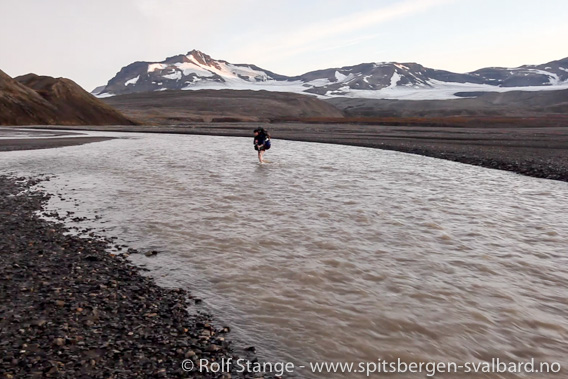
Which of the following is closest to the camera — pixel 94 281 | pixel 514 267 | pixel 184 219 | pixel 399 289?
pixel 94 281

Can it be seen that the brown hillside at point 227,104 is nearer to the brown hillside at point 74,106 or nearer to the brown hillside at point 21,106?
the brown hillside at point 74,106

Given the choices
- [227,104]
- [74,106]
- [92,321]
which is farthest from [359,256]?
[227,104]

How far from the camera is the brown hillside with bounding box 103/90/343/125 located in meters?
146

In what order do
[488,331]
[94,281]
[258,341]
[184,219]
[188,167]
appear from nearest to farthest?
[258,341], [488,331], [94,281], [184,219], [188,167]

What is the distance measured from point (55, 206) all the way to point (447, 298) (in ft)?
39.9

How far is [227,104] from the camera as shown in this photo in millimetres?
159875

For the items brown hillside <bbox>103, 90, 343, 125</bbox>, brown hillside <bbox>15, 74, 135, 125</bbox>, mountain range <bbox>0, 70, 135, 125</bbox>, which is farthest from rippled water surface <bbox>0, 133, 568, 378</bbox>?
brown hillside <bbox>103, 90, 343, 125</bbox>

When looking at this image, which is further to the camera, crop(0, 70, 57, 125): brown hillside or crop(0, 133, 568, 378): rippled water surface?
crop(0, 70, 57, 125): brown hillside

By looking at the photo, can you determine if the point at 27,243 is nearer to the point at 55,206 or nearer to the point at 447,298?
the point at 55,206

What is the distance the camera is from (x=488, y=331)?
6598 millimetres

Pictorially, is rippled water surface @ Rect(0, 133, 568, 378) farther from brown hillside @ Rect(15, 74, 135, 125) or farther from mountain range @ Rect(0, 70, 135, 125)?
brown hillside @ Rect(15, 74, 135, 125)

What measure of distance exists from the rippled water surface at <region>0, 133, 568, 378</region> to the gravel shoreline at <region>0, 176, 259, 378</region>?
671 mm

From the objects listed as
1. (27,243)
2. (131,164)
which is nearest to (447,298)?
(27,243)

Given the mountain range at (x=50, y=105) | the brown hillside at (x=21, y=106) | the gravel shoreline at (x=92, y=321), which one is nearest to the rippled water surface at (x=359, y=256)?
the gravel shoreline at (x=92, y=321)
